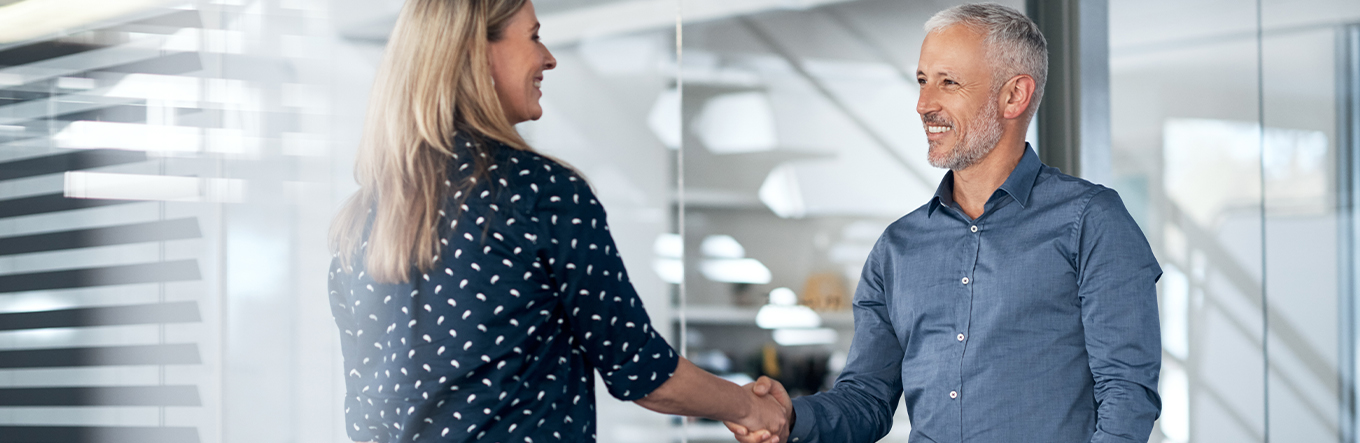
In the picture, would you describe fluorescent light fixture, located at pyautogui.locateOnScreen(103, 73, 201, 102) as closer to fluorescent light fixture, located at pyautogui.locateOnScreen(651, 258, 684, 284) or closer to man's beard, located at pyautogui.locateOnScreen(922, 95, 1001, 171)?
man's beard, located at pyautogui.locateOnScreen(922, 95, 1001, 171)

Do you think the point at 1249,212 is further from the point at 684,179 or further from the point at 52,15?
the point at 52,15

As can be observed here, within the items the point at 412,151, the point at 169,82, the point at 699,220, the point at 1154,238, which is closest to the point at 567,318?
the point at 412,151

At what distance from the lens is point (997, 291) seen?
5.05 ft

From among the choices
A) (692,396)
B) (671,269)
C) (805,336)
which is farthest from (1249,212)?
(692,396)

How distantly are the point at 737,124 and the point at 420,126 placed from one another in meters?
2.77

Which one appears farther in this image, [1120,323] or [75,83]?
[75,83]

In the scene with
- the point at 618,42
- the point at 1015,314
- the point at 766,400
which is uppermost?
the point at 618,42

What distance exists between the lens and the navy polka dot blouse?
44.7 inches

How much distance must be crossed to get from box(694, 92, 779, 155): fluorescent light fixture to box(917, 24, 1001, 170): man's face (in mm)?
2153

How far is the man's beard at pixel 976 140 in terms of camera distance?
1600mm

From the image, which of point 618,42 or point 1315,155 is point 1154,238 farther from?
point 618,42

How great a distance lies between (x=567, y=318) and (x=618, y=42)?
2594mm

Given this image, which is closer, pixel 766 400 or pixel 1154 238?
pixel 766 400

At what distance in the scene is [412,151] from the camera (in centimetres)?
116
